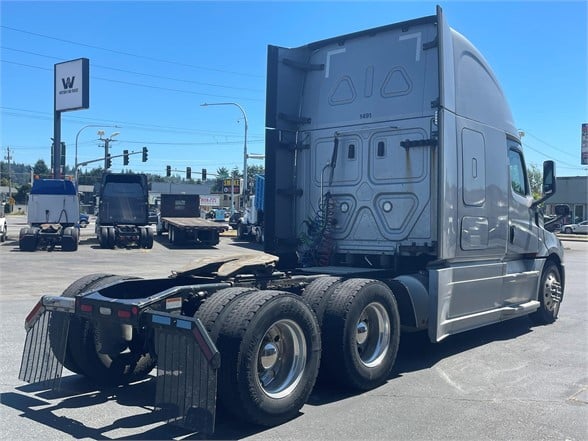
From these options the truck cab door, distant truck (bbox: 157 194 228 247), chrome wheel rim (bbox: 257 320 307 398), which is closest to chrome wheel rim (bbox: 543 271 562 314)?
the truck cab door

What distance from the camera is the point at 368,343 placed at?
6.17 meters

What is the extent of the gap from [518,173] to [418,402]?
4.72 meters

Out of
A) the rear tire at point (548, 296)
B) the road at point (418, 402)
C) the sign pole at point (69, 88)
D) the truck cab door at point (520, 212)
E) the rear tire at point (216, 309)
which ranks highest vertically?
the sign pole at point (69, 88)

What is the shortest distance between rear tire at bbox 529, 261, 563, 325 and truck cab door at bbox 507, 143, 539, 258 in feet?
2.01

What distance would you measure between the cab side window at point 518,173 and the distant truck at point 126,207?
2118cm

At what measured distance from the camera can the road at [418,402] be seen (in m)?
4.73

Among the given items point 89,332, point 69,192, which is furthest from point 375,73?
point 69,192

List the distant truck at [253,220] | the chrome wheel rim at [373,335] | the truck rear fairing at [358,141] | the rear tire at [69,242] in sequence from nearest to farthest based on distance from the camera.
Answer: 1. the chrome wheel rim at [373,335]
2. the truck rear fairing at [358,141]
3. the rear tire at [69,242]
4. the distant truck at [253,220]

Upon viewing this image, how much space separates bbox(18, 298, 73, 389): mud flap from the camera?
5438 mm

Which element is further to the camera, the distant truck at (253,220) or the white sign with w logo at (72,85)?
the white sign with w logo at (72,85)

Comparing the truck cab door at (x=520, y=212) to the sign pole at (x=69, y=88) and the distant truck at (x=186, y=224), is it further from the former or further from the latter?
the sign pole at (x=69, y=88)

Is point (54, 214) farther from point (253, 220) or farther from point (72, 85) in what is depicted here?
point (253, 220)

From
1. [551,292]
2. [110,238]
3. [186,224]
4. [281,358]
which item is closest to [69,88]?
[186,224]

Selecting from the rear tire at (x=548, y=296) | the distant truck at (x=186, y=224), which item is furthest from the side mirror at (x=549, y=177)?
the distant truck at (x=186, y=224)
